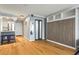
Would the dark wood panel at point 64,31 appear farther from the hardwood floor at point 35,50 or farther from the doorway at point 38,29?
the doorway at point 38,29

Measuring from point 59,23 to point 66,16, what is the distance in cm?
80

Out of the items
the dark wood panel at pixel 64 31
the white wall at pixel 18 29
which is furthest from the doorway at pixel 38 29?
the white wall at pixel 18 29

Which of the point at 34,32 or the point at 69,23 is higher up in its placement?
the point at 69,23

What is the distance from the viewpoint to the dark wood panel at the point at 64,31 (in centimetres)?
500

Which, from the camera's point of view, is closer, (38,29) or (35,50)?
(35,50)

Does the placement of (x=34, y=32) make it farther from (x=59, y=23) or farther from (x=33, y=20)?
(x=59, y=23)

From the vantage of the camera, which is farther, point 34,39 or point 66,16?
point 34,39

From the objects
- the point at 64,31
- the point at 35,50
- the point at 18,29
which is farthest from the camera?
the point at 18,29

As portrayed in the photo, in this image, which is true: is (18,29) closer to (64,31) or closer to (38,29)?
(38,29)

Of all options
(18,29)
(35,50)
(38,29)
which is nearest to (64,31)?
(35,50)

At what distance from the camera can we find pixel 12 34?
7.23 meters

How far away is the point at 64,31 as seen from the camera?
5680 mm

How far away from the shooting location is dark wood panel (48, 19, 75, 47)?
16.4 feet
